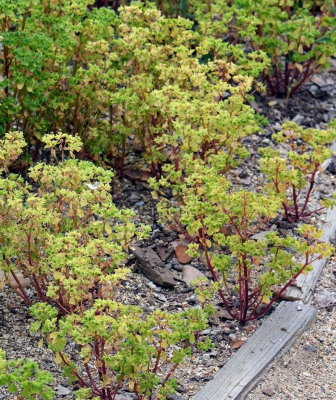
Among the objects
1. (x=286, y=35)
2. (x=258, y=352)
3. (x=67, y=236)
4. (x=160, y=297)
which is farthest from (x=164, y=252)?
(x=286, y=35)

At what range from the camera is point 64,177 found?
3475 mm

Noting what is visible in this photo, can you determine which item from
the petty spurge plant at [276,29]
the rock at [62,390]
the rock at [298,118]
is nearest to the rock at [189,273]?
the rock at [62,390]

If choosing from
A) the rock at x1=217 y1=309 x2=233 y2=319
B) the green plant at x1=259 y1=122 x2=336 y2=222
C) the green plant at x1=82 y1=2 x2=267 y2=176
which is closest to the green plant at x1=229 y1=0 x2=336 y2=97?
the green plant at x1=82 y1=2 x2=267 y2=176

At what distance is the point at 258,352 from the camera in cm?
374

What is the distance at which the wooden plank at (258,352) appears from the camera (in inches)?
138

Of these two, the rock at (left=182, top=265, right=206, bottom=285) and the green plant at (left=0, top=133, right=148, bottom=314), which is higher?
the green plant at (left=0, top=133, right=148, bottom=314)

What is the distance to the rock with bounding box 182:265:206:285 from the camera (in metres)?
4.20

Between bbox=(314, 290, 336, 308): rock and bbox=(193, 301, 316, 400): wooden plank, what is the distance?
4.5 inches

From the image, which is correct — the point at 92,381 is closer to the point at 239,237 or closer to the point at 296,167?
the point at 239,237

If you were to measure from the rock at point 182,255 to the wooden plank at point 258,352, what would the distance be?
1.86 ft

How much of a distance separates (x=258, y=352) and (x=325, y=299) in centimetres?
61

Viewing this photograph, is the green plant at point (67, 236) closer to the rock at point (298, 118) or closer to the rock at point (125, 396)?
the rock at point (125, 396)

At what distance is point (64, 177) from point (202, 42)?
1.62 meters

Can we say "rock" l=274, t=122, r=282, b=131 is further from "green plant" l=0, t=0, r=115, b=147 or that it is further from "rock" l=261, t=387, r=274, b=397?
"rock" l=261, t=387, r=274, b=397
